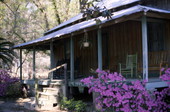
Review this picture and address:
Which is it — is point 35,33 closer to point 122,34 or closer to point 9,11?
point 9,11

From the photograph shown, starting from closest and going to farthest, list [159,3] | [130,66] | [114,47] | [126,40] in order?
[130,66] → [159,3] → [126,40] → [114,47]

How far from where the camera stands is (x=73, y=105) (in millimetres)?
8062

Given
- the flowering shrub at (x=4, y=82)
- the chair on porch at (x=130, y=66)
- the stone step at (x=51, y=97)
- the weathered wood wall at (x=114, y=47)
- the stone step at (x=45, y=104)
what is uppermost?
the weathered wood wall at (x=114, y=47)

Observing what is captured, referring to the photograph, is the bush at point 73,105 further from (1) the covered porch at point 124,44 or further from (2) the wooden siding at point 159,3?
(2) the wooden siding at point 159,3

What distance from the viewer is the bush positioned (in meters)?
7.77

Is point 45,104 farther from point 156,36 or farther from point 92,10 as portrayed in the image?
point 92,10

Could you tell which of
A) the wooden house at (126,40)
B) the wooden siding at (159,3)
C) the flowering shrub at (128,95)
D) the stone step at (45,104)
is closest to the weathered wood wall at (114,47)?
the wooden house at (126,40)

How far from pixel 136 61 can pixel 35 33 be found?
1664 centimetres

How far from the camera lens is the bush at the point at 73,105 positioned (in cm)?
777

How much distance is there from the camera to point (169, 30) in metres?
8.30

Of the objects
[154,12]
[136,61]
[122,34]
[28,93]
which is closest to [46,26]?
[28,93]

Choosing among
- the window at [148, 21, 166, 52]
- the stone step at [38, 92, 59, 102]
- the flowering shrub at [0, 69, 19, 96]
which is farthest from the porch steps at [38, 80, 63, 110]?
the window at [148, 21, 166, 52]

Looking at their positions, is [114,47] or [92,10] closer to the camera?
[92,10]

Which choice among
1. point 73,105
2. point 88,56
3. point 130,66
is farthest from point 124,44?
point 73,105
